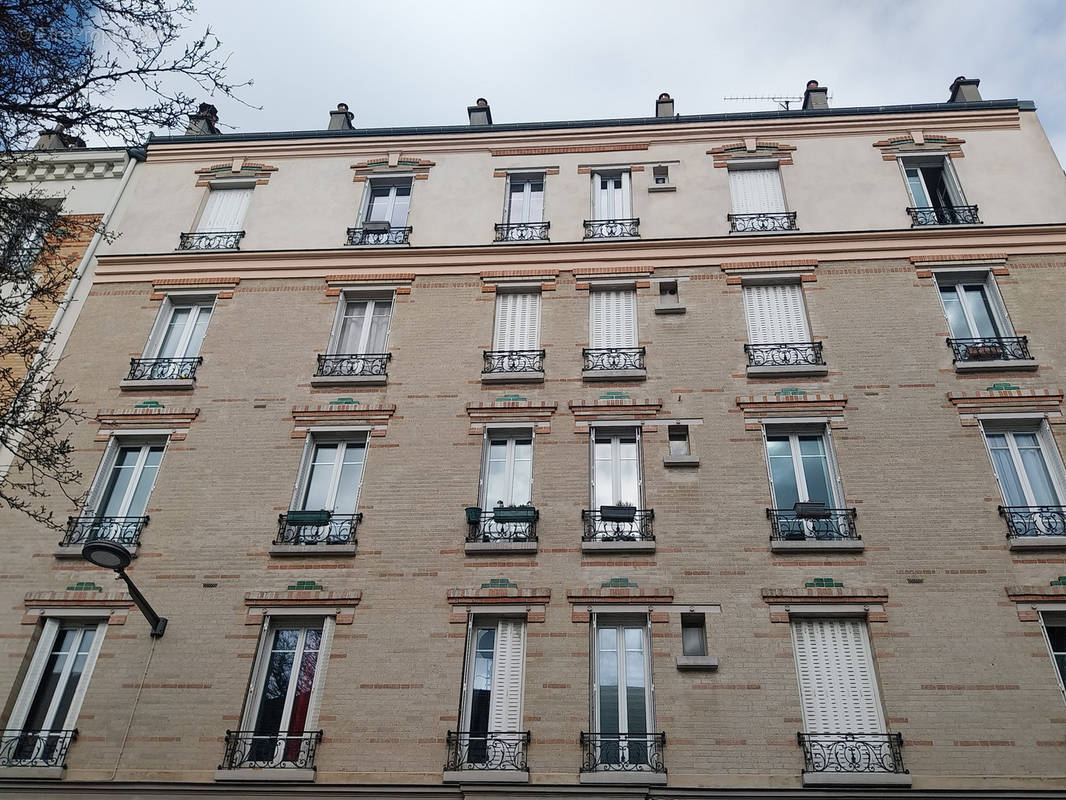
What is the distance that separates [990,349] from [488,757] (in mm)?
10074

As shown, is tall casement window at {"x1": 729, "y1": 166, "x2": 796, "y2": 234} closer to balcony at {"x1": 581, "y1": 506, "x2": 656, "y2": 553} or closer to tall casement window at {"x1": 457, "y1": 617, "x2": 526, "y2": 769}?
balcony at {"x1": 581, "y1": 506, "x2": 656, "y2": 553}

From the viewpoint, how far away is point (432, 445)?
13609 millimetres

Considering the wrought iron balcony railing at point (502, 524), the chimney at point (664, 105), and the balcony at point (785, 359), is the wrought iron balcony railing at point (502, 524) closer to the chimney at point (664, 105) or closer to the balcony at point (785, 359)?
the balcony at point (785, 359)

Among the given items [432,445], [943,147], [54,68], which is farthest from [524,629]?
[943,147]

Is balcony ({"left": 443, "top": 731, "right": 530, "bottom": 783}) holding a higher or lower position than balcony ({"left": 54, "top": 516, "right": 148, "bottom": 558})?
lower

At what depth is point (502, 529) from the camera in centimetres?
1270

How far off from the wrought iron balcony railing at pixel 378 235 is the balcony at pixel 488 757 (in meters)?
9.33

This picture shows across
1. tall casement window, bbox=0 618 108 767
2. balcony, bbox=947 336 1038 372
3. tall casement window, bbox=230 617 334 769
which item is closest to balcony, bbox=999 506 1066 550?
balcony, bbox=947 336 1038 372

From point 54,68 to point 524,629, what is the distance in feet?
28.4

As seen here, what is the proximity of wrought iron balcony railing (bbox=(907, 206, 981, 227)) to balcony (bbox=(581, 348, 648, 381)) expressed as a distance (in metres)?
5.91

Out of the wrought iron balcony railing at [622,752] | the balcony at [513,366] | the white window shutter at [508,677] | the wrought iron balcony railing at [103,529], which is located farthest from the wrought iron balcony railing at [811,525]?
the wrought iron balcony railing at [103,529]

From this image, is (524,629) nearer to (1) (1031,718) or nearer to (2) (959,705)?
(2) (959,705)

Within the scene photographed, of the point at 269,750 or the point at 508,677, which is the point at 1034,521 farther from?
the point at 269,750

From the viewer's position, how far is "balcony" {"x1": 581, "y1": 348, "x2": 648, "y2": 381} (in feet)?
46.3
